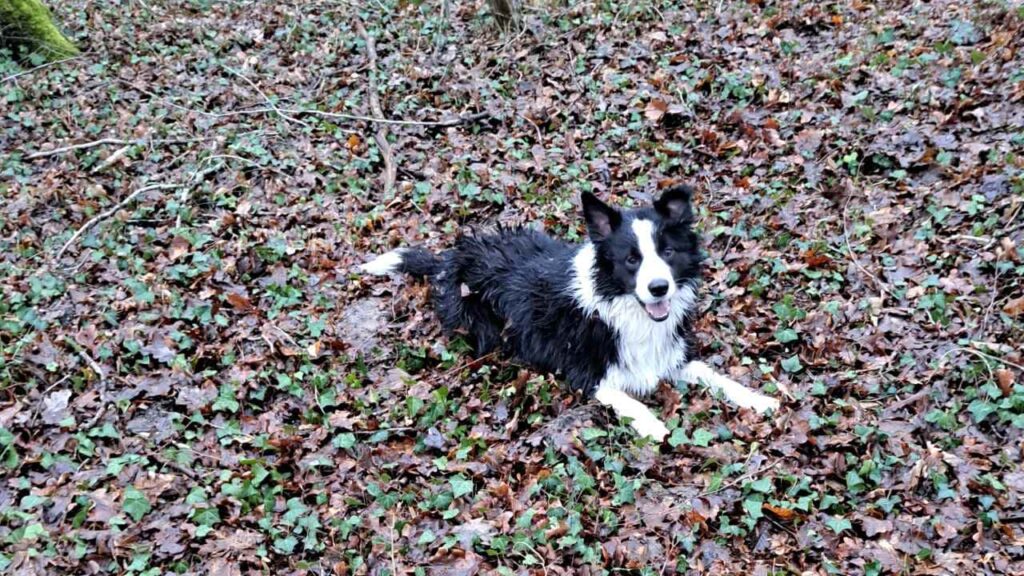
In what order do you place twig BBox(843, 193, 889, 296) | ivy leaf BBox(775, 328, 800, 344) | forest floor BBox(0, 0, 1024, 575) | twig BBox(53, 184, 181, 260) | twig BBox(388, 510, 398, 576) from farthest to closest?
twig BBox(53, 184, 181, 260), twig BBox(843, 193, 889, 296), ivy leaf BBox(775, 328, 800, 344), forest floor BBox(0, 0, 1024, 575), twig BBox(388, 510, 398, 576)

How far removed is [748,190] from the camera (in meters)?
6.71

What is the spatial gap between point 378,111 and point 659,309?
5016 millimetres

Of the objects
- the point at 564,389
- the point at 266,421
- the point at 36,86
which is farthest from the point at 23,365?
the point at 36,86

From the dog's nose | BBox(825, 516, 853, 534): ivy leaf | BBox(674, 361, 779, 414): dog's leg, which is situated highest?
the dog's nose

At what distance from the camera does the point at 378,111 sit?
28.1ft

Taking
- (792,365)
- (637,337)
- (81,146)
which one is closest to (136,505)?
(637,337)

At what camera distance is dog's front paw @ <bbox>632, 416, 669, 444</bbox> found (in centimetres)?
470

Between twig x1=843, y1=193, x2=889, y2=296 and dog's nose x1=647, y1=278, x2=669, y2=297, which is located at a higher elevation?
dog's nose x1=647, y1=278, x2=669, y2=297

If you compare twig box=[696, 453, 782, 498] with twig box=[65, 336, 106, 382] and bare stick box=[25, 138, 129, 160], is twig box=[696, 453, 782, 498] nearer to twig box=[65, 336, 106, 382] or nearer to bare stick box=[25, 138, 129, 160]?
twig box=[65, 336, 106, 382]

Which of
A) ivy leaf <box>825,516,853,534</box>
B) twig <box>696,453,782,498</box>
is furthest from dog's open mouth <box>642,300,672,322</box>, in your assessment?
ivy leaf <box>825,516,853,534</box>

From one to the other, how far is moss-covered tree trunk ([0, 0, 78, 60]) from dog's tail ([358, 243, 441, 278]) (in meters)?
6.10

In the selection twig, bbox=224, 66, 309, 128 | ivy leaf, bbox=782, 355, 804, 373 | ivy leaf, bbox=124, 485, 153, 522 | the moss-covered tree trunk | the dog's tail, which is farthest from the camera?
the moss-covered tree trunk

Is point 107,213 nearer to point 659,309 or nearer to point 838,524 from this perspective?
point 659,309

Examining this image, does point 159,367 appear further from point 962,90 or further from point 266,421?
point 962,90
